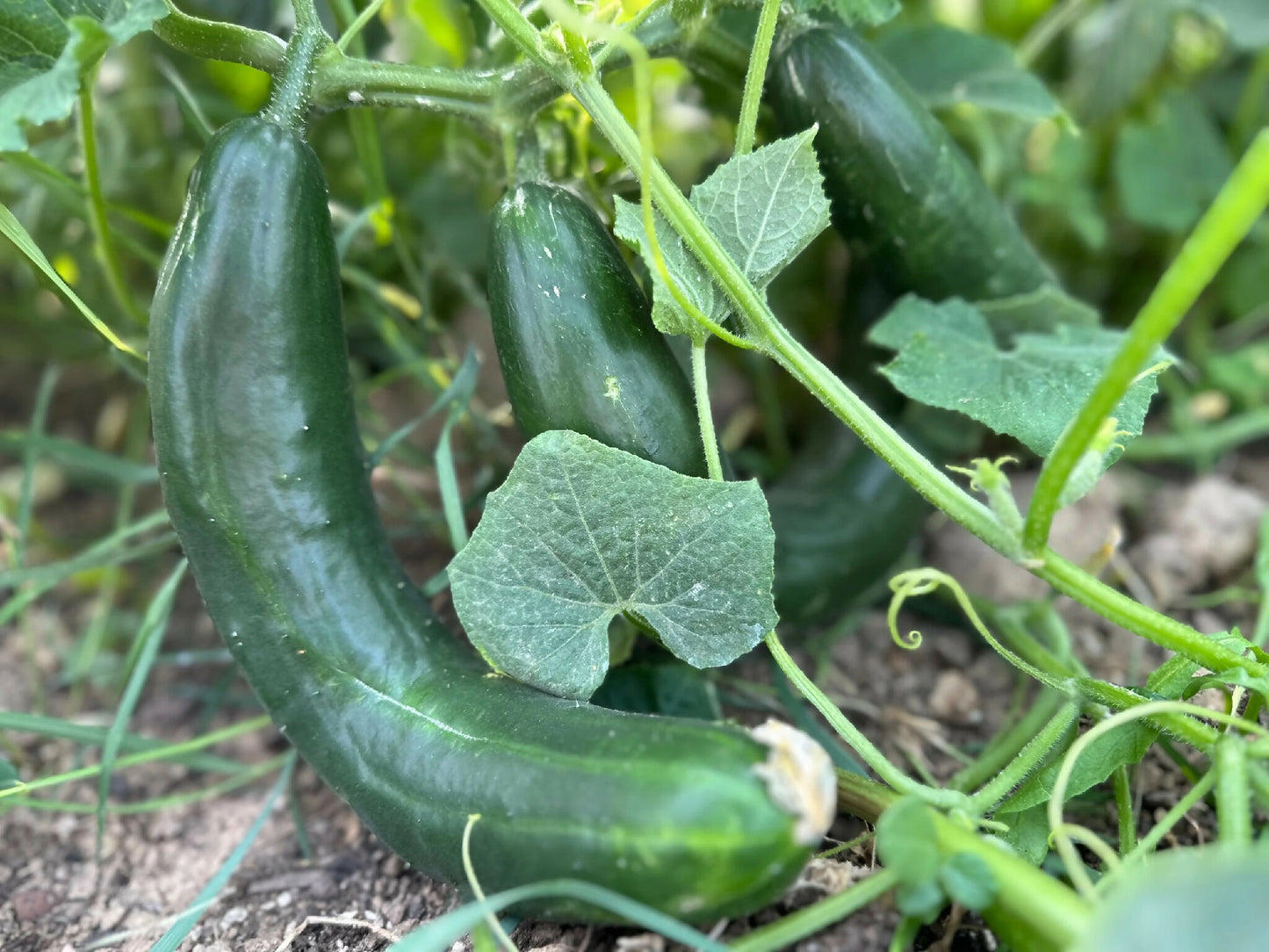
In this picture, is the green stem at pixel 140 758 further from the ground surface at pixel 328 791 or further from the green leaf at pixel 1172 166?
the green leaf at pixel 1172 166

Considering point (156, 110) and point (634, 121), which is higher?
point (156, 110)

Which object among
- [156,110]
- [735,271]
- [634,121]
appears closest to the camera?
[735,271]

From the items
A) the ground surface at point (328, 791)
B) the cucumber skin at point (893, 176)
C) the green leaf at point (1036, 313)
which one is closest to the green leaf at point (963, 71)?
the cucumber skin at point (893, 176)

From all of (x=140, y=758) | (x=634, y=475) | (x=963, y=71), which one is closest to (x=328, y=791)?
(x=140, y=758)

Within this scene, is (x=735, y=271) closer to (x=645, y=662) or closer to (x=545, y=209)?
(x=545, y=209)

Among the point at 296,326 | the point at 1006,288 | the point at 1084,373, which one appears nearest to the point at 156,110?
the point at 296,326

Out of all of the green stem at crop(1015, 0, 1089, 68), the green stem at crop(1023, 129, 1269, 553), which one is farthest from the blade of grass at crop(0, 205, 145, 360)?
the green stem at crop(1015, 0, 1089, 68)

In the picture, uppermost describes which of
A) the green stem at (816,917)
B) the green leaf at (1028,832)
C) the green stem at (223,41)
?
the green stem at (223,41)
